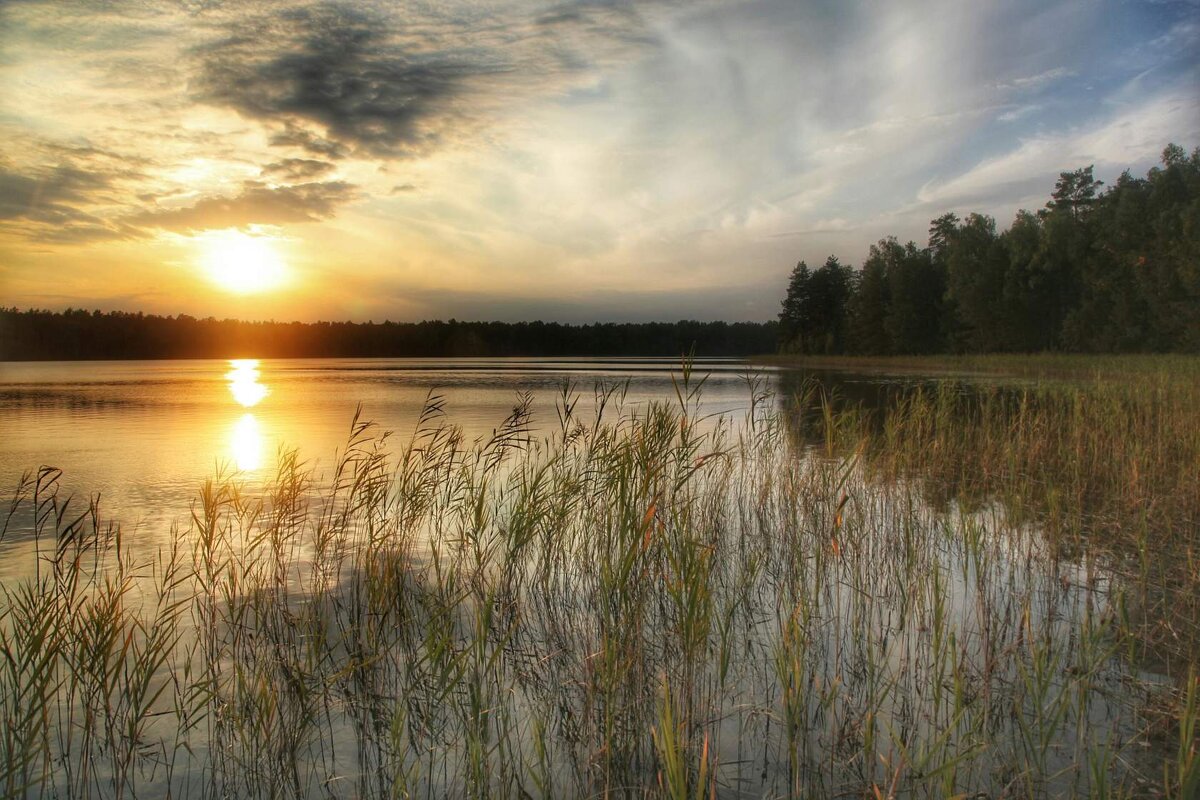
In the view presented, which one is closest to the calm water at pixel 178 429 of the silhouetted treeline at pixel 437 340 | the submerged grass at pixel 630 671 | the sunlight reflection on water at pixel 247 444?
the sunlight reflection on water at pixel 247 444

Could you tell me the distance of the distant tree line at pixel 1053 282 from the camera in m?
50.5

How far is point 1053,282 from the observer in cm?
6288

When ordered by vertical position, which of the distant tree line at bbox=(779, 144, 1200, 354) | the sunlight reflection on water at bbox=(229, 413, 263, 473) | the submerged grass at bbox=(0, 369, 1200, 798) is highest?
the distant tree line at bbox=(779, 144, 1200, 354)

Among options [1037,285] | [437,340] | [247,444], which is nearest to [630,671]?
[247,444]

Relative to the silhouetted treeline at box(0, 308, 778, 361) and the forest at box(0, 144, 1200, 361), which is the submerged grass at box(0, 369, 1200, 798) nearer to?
the forest at box(0, 144, 1200, 361)

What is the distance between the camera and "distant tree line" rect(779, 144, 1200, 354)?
166ft

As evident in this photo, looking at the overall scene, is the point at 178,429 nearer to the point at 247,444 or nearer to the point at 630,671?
the point at 247,444

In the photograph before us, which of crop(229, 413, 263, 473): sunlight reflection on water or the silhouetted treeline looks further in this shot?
the silhouetted treeline

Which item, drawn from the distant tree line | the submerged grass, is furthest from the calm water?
the distant tree line

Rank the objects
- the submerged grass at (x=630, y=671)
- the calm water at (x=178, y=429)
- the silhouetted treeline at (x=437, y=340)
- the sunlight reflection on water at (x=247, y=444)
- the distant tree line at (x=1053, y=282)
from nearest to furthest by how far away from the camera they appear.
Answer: the submerged grass at (x=630, y=671) < the calm water at (x=178, y=429) < the sunlight reflection on water at (x=247, y=444) < the distant tree line at (x=1053, y=282) < the silhouetted treeline at (x=437, y=340)

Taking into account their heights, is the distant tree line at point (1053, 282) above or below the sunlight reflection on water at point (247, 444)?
above

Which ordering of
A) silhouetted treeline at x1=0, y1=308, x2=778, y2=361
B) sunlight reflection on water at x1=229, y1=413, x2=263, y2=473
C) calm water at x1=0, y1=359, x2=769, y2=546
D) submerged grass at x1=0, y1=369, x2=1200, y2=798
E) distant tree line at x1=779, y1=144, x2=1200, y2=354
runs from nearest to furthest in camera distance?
submerged grass at x1=0, y1=369, x2=1200, y2=798 < calm water at x1=0, y1=359, x2=769, y2=546 < sunlight reflection on water at x1=229, y1=413, x2=263, y2=473 < distant tree line at x1=779, y1=144, x2=1200, y2=354 < silhouetted treeline at x1=0, y1=308, x2=778, y2=361

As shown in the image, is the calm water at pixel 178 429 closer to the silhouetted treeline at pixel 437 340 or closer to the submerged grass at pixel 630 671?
the submerged grass at pixel 630 671

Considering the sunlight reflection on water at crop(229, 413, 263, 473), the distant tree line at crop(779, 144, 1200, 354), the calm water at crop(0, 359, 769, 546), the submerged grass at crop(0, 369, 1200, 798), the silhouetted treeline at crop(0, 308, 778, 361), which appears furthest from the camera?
the silhouetted treeline at crop(0, 308, 778, 361)
